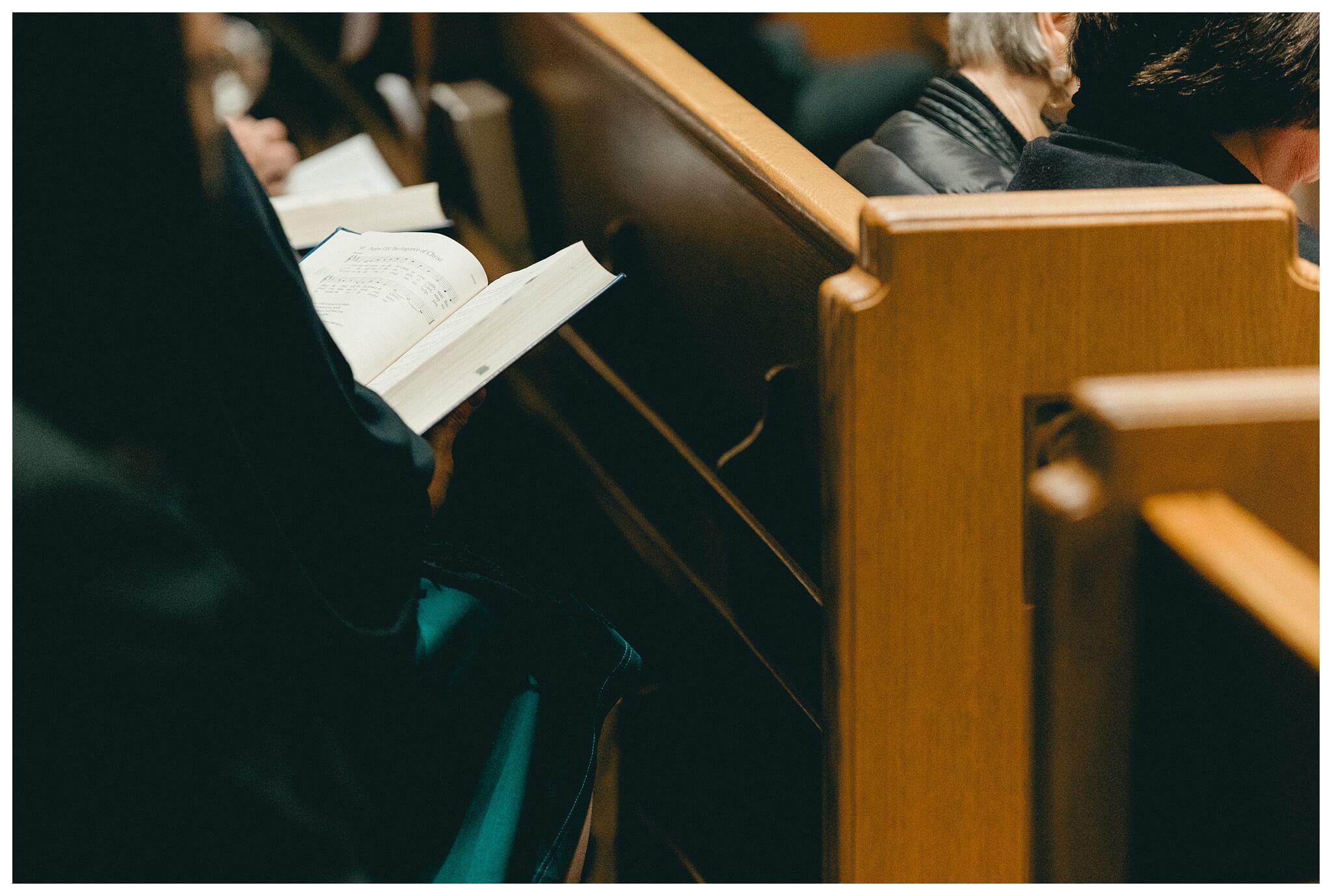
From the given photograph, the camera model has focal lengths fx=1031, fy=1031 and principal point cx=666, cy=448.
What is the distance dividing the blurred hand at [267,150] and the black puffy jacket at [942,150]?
96 centimetres

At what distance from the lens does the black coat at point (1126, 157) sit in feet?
3.36

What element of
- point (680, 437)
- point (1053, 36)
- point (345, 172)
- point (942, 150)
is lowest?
point (680, 437)

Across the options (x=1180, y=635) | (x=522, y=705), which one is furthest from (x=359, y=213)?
(x=1180, y=635)

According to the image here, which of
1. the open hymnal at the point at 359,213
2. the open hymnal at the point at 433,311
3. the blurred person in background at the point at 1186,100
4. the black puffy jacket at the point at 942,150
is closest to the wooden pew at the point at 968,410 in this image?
the open hymnal at the point at 433,311

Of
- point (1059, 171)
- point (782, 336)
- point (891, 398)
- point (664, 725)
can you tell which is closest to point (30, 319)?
point (891, 398)

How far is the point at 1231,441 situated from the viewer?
0.48m

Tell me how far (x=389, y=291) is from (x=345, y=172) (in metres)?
1.15

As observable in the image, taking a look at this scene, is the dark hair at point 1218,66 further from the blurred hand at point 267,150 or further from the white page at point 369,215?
the blurred hand at point 267,150

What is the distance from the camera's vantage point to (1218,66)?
3.39ft

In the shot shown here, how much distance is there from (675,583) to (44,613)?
36.2 inches

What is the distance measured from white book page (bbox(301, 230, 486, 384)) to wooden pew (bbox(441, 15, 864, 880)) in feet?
1.05

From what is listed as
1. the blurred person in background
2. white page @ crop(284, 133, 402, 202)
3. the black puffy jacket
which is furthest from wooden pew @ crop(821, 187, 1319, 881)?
white page @ crop(284, 133, 402, 202)

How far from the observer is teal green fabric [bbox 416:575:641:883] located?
848 millimetres

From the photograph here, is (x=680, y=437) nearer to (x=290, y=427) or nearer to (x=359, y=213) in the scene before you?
(x=359, y=213)
